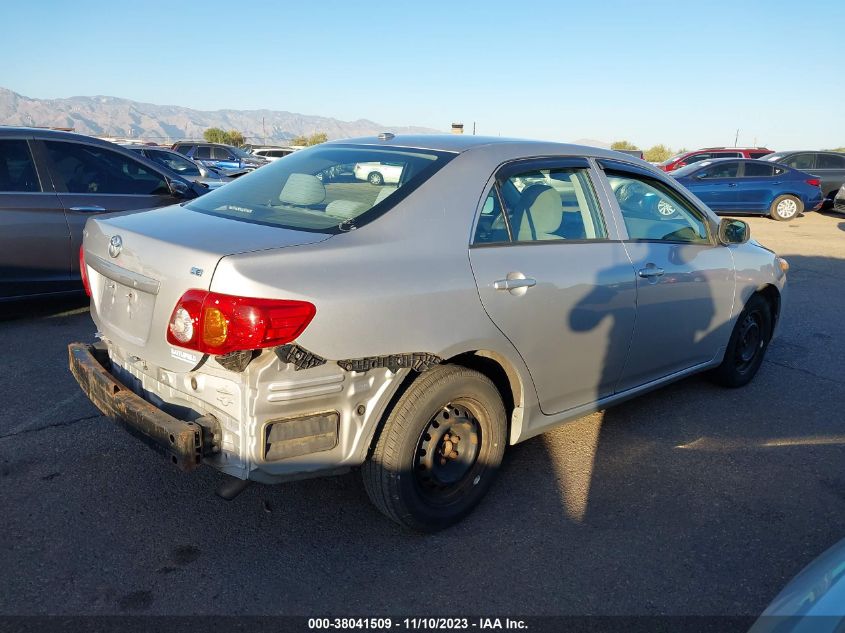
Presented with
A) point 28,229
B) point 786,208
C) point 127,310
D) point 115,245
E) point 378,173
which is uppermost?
point 378,173

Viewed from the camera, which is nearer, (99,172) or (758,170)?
(99,172)

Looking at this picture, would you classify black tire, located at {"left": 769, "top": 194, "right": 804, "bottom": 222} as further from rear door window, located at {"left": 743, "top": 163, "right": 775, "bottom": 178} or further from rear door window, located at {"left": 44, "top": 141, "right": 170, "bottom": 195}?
rear door window, located at {"left": 44, "top": 141, "right": 170, "bottom": 195}

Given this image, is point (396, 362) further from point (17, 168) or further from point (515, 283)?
point (17, 168)

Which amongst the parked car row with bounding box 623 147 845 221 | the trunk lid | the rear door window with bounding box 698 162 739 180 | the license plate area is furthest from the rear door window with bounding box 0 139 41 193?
the rear door window with bounding box 698 162 739 180

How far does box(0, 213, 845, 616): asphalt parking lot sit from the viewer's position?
8.75 ft

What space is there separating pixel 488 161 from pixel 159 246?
1.52 m

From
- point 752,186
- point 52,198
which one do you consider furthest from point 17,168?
point 752,186

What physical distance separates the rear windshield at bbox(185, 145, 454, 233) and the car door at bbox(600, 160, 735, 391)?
122 centimetres

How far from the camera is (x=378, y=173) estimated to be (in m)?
3.28

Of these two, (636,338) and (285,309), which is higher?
(285,309)

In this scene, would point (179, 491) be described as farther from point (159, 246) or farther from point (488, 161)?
point (488, 161)

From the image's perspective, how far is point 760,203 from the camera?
1714cm

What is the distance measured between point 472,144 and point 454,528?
183 cm

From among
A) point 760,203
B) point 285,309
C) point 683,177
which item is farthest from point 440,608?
point 760,203
